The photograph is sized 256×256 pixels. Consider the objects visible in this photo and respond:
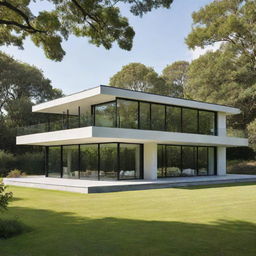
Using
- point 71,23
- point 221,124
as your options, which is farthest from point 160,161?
point 71,23

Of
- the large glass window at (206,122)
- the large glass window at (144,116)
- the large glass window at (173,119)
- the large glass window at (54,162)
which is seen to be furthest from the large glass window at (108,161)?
the large glass window at (206,122)

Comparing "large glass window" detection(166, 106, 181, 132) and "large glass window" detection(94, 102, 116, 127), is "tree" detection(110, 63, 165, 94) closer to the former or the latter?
"large glass window" detection(166, 106, 181, 132)

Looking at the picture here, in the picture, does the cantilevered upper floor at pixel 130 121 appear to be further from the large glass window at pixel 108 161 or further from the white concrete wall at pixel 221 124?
the large glass window at pixel 108 161

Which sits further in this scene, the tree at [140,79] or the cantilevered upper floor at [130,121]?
the tree at [140,79]

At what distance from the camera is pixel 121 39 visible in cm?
1072

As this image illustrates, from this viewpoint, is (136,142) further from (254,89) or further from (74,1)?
(254,89)

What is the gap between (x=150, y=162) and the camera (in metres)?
19.7

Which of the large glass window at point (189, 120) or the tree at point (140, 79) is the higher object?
the tree at point (140, 79)

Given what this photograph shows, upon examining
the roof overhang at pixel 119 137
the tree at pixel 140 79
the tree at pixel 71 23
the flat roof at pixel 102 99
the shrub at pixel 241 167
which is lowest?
the shrub at pixel 241 167

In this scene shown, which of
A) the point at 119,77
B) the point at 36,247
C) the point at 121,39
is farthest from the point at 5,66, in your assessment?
the point at 36,247

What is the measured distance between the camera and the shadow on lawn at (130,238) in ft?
18.1

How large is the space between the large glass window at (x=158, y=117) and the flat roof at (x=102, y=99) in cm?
60

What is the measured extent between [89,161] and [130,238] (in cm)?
1398

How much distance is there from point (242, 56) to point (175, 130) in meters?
15.6
